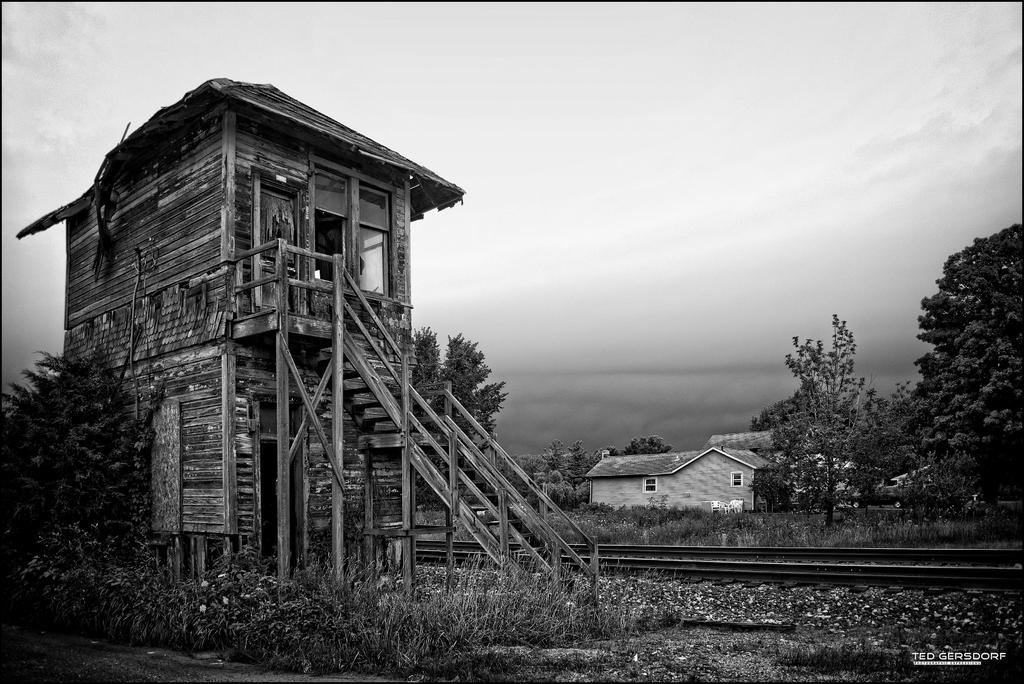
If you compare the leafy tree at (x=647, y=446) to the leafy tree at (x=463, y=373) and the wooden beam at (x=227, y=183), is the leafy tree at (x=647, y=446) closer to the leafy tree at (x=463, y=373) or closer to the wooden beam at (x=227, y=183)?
the leafy tree at (x=463, y=373)

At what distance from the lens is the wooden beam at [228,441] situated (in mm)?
12484

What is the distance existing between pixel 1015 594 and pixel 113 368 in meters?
16.4

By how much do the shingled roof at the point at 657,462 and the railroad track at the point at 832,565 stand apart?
3220 cm

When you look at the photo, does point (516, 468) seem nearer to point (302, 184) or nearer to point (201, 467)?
point (201, 467)

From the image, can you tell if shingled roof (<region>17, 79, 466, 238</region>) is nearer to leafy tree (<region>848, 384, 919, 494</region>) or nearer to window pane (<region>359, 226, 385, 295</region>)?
window pane (<region>359, 226, 385, 295</region>)

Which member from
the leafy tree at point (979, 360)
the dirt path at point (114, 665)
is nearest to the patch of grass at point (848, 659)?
the dirt path at point (114, 665)

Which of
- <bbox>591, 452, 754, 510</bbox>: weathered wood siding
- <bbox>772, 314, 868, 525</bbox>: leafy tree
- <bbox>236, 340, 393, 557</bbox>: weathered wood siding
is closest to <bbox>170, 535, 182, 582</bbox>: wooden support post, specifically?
<bbox>236, 340, 393, 557</bbox>: weathered wood siding

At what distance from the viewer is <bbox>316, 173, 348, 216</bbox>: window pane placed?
14.9 m

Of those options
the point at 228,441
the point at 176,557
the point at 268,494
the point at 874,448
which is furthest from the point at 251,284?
the point at 874,448

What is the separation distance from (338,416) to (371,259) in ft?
15.5

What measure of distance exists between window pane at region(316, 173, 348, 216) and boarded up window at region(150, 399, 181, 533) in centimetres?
457

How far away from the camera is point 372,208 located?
51.6ft

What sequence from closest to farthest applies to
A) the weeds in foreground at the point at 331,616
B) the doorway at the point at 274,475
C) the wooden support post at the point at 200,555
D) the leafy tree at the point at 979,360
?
the weeds in foreground at the point at 331,616
the wooden support post at the point at 200,555
the doorway at the point at 274,475
the leafy tree at the point at 979,360

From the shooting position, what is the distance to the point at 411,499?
1217 cm
